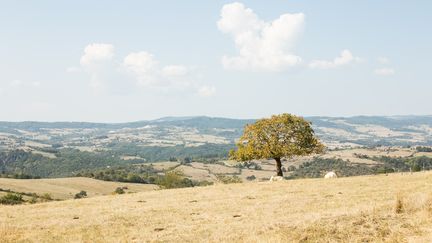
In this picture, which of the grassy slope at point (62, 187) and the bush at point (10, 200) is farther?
the grassy slope at point (62, 187)

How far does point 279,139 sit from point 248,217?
41399 mm

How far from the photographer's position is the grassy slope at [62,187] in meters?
144

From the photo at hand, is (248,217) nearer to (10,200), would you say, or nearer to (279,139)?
(279,139)

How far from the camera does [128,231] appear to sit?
26.0 m

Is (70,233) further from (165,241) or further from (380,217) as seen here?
(380,217)

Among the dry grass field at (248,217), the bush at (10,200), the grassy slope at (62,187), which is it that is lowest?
the grassy slope at (62,187)

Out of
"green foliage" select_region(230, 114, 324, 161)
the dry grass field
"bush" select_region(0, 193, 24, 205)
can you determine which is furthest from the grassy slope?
the dry grass field

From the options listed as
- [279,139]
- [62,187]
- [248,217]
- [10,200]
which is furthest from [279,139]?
[62,187]

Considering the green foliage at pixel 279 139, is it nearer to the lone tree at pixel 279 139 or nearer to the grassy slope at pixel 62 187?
the lone tree at pixel 279 139

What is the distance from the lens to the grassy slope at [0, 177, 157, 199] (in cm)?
14362

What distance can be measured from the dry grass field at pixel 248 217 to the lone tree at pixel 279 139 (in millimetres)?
21593

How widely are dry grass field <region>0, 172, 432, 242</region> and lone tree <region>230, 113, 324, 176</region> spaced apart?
850 inches

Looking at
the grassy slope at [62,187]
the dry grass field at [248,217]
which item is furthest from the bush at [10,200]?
the grassy slope at [62,187]

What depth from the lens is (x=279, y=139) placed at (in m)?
69.1
